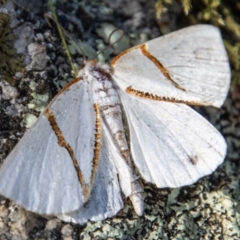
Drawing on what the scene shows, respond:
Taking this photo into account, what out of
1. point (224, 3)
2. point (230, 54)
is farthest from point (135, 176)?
point (224, 3)

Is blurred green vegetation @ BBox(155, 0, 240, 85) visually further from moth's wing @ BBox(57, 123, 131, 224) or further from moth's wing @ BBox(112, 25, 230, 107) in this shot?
moth's wing @ BBox(57, 123, 131, 224)

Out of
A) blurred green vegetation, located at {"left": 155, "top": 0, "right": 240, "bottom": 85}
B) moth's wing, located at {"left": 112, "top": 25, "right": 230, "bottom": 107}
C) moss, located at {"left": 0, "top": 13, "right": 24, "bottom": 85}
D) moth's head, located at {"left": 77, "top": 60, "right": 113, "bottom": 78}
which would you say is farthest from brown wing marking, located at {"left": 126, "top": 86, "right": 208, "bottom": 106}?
blurred green vegetation, located at {"left": 155, "top": 0, "right": 240, "bottom": 85}

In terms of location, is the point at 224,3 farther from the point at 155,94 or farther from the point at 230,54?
the point at 155,94

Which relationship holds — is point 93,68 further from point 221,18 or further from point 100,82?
point 221,18

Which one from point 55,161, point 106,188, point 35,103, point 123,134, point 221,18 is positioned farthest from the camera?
point 221,18

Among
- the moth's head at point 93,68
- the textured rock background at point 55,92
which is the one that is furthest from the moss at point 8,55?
the moth's head at point 93,68

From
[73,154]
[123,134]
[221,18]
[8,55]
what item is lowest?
[221,18]

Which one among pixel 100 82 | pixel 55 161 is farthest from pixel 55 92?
pixel 55 161

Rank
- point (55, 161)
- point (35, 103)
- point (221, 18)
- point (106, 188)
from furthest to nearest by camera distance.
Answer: point (221, 18) < point (35, 103) < point (106, 188) < point (55, 161)
